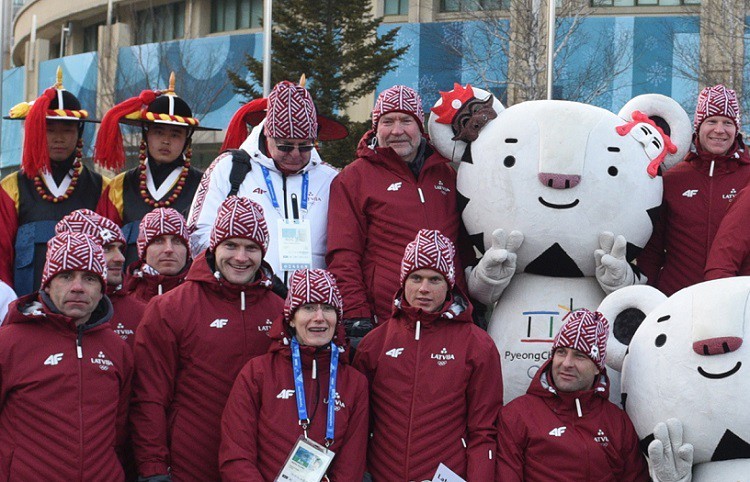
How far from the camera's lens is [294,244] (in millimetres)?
5785

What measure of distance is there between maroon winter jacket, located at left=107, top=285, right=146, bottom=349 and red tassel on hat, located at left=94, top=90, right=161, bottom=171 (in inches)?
66.7

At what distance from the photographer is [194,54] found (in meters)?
22.5

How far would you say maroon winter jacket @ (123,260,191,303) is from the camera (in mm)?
5621

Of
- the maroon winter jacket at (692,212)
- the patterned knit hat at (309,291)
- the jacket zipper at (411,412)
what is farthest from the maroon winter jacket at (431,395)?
the maroon winter jacket at (692,212)

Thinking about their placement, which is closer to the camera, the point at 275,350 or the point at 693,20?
the point at 275,350

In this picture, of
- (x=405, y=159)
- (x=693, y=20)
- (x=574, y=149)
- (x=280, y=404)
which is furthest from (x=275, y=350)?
(x=693, y=20)

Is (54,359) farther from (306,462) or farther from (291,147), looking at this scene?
(291,147)

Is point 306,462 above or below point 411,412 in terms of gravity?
below

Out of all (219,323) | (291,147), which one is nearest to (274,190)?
(291,147)

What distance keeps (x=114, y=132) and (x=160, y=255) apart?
1.49 meters

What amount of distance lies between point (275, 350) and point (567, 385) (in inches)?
51.3

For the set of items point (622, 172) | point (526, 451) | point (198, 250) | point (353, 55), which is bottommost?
point (526, 451)

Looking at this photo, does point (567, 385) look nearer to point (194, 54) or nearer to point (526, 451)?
point (526, 451)

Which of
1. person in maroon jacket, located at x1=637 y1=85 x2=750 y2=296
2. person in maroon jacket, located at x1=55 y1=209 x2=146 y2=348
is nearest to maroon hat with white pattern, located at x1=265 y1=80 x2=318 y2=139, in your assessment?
person in maroon jacket, located at x1=55 y1=209 x2=146 y2=348
